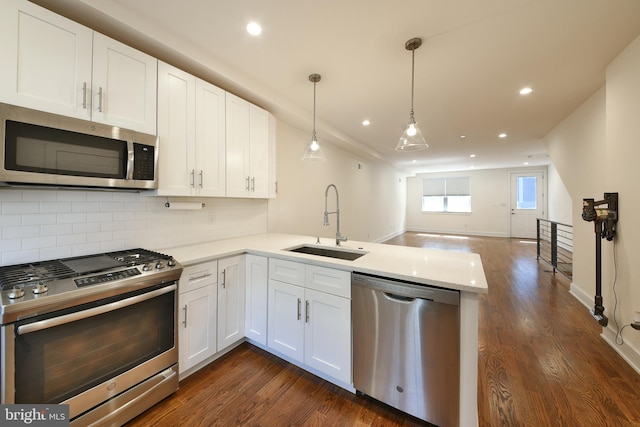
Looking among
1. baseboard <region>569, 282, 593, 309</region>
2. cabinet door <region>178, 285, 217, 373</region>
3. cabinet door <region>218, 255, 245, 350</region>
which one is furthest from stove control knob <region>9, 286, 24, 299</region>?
baseboard <region>569, 282, 593, 309</region>

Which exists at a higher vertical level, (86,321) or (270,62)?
(270,62)

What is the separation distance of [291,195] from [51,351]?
117 inches

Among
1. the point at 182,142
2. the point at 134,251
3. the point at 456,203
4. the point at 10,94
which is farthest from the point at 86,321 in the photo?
the point at 456,203

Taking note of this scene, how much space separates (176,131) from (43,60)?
0.78 m

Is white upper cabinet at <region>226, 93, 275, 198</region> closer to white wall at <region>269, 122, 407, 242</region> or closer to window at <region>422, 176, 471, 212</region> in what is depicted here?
white wall at <region>269, 122, 407, 242</region>

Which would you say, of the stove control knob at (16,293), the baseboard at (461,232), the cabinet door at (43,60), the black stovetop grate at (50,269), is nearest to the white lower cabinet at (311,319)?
the black stovetop grate at (50,269)

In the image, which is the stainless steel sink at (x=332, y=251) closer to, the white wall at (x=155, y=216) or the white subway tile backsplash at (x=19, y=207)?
the white wall at (x=155, y=216)

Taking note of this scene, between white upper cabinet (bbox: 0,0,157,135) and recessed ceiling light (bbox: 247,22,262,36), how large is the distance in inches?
31.0

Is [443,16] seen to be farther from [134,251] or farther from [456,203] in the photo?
[456,203]

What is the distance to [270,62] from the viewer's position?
236cm

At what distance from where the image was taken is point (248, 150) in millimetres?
2725

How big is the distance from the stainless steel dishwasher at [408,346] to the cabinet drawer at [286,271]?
466 millimetres

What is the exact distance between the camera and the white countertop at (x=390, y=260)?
55.6 inches

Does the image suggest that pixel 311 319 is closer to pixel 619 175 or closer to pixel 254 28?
pixel 254 28
